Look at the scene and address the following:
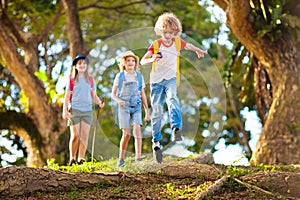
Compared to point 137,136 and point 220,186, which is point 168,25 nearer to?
point 137,136

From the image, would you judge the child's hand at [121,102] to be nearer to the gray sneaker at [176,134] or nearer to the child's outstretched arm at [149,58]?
the child's outstretched arm at [149,58]

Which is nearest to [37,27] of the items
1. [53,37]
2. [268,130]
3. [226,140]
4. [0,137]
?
[53,37]

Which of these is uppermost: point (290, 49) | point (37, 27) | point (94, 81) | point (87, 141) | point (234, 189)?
point (37, 27)

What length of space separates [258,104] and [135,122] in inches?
220

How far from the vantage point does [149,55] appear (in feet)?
18.1

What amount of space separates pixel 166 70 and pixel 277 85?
448cm

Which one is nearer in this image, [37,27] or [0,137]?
[0,137]

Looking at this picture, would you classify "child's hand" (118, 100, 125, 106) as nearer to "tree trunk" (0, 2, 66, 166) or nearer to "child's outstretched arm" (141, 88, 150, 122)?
"child's outstretched arm" (141, 88, 150, 122)

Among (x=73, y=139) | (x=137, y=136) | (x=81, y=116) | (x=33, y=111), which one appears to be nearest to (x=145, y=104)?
(x=137, y=136)

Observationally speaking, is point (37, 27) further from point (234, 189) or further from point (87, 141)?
point (234, 189)

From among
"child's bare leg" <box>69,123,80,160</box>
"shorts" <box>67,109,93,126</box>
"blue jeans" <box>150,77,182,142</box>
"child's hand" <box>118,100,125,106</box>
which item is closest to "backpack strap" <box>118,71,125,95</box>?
"child's hand" <box>118,100,125,106</box>

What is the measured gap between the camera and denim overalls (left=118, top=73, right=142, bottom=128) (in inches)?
222

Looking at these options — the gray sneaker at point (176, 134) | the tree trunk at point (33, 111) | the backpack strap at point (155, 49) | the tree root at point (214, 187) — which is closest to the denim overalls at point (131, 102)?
the backpack strap at point (155, 49)

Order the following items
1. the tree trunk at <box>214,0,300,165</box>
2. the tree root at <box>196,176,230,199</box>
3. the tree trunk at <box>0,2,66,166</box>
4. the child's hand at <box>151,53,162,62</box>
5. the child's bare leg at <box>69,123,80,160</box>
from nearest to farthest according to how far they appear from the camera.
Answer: the tree root at <box>196,176,230,199</box> → the child's hand at <box>151,53,162,62</box> → the child's bare leg at <box>69,123,80,160</box> → the tree trunk at <box>214,0,300,165</box> → the tree trunk at <box>0,2,66,166</box>
